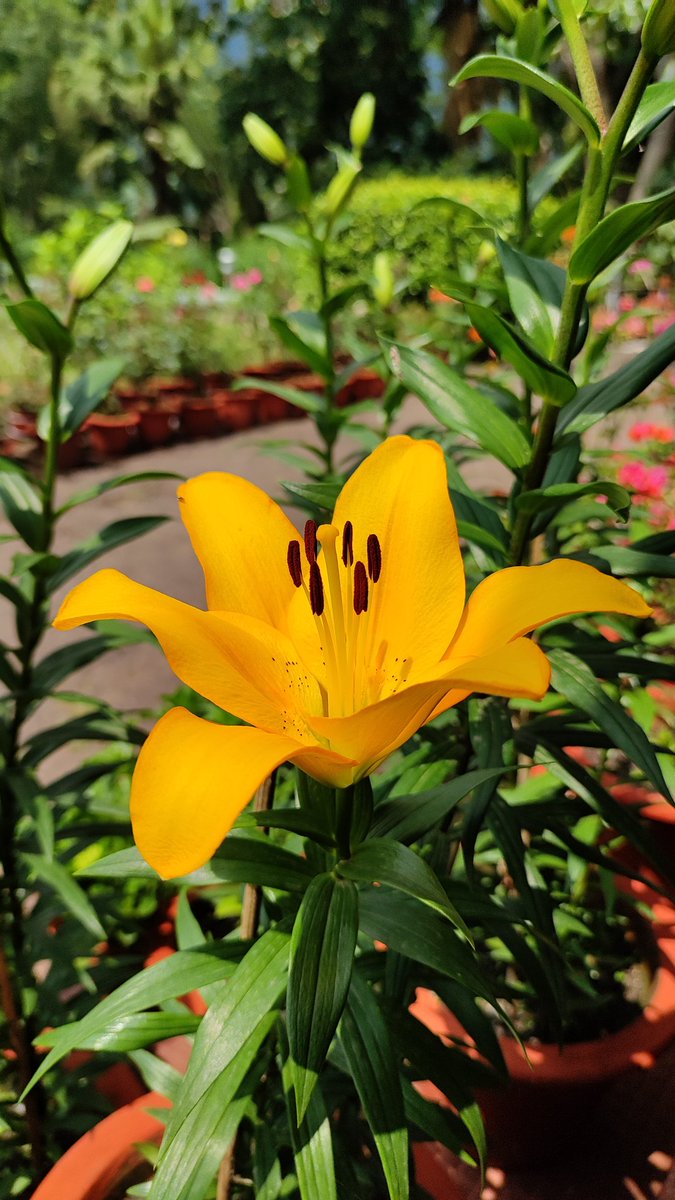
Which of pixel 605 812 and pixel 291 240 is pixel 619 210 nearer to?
pixel 605 812

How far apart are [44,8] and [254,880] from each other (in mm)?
26452

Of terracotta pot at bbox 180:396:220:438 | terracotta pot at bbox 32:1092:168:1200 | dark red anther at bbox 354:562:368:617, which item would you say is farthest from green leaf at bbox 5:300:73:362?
terracotta pot at bbox 180:396:220:438

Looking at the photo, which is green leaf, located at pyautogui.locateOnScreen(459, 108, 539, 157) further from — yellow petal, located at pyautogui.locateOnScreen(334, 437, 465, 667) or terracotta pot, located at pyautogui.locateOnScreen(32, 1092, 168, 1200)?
terracotta pot, located at pyautogui.locateOnScreen(32, 1092, 168, 1200)

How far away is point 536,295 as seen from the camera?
710 mm

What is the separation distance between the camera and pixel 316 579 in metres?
0.54

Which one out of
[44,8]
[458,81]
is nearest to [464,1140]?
[458,81]

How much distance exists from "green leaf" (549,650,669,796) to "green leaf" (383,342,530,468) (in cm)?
19

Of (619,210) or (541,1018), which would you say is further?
(541,1018)

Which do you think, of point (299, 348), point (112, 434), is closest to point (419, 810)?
point (299, 348)

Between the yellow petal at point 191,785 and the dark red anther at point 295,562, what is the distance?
16cm

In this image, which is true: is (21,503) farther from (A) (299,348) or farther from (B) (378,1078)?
(B) (378,1078)

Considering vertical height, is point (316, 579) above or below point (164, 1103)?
above

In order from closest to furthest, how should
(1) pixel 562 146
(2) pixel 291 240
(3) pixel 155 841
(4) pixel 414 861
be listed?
(3) pixel 155 841 → (4) pixel 414 861 → (2) pixel 291 240 → (1) pixel 562 146

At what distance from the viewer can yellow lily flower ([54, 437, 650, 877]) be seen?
0.39 meters
